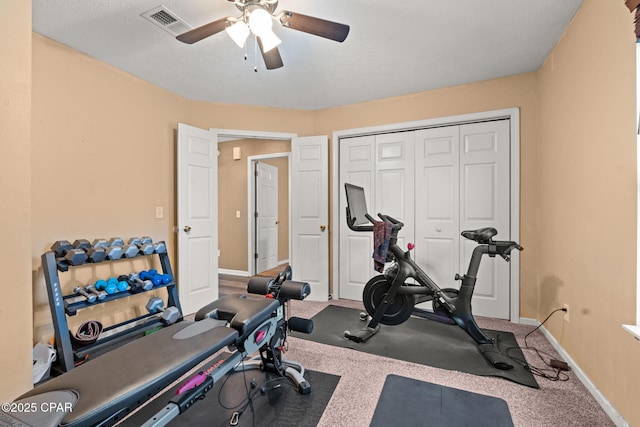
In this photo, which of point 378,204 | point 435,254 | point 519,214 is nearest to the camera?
point 519,214

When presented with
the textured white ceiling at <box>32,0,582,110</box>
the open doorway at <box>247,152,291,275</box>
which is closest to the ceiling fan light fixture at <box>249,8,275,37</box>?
the textured white ceiling at <box>32,0,582,110</box>

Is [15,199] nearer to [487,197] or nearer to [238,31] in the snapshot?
[238,31]

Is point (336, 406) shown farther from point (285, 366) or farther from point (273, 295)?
point (273, 295)

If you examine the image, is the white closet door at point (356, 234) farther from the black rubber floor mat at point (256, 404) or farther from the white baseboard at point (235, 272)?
the white baseboard at point (235, 272)

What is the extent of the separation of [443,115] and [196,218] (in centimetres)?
317

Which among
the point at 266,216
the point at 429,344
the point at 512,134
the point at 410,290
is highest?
the point at 512,134

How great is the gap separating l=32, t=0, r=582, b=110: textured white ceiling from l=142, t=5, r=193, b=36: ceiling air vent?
0.11ft

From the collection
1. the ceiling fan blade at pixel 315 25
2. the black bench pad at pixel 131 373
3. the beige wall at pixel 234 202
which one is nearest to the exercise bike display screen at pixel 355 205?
the ceiling fan blade at pixel 315 25

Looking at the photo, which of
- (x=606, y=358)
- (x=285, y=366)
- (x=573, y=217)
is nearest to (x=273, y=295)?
(x=285, y=366)

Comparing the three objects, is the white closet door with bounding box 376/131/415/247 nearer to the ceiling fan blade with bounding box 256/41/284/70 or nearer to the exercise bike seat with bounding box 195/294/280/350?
the ceiling fan blade with bounding box 256/41/284/70

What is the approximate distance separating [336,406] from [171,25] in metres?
2.91

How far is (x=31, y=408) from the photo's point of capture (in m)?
0.82

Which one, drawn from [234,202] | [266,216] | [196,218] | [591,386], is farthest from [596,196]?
[234,202]

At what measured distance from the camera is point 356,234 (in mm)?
3826
